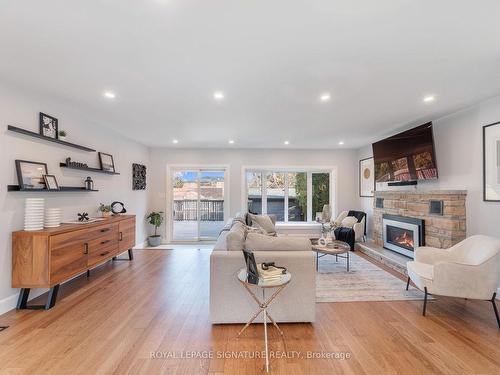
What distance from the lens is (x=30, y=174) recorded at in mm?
3006

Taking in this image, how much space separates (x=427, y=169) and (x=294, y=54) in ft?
11.2

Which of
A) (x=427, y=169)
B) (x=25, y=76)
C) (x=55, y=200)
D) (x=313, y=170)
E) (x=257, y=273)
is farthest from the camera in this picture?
(x=313, y=170)

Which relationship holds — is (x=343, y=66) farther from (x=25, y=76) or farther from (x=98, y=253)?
(x=98, y=253)

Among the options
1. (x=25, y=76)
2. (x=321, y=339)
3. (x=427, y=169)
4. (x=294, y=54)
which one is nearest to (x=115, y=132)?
(x=25, y=76)

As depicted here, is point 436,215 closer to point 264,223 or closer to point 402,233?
point 402,233

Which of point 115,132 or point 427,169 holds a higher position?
point 115,132

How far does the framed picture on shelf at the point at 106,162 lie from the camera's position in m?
4.45

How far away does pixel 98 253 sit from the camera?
363cm

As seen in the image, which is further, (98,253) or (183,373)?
(98,253)

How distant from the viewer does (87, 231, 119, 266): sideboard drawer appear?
11.4ft

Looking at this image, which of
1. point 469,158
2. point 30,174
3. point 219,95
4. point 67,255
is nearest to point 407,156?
point 469,158

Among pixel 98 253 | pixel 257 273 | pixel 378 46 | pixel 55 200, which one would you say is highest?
pixel 378 46

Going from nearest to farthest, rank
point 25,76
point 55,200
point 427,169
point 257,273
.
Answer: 1. point 257,273
2. point 25,76
3. point 55,200
4. point 427,169

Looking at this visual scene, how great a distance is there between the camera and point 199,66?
231 cm
